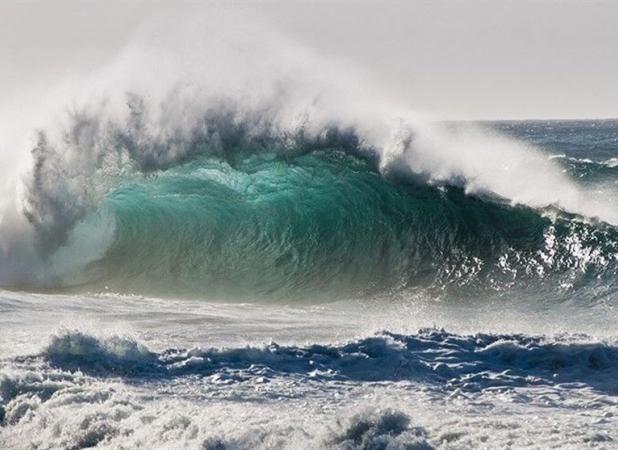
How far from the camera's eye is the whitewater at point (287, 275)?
7914 mm

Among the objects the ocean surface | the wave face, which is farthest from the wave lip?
the wave face

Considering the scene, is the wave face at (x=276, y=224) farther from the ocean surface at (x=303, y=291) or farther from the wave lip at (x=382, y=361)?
the wave lip at (x=382, y=361)

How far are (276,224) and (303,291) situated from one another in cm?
308

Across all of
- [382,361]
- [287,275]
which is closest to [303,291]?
[287,275]

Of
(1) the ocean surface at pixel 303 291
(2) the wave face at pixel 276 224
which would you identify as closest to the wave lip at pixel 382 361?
(1) the ocean surface at pixel 303 291

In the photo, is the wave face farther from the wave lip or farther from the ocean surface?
the wave lip

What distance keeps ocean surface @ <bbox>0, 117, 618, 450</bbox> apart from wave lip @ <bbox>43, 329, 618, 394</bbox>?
0.03m

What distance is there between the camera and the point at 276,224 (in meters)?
18.6

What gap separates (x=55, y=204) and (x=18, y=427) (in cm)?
1028

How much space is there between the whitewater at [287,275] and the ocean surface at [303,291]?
1.4 inches

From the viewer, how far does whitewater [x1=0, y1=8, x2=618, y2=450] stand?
26.0ft

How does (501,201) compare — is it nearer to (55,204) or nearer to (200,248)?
(200,248)

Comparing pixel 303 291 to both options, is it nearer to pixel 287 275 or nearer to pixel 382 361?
pixel 287 275

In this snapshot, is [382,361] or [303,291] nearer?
[382,361]
